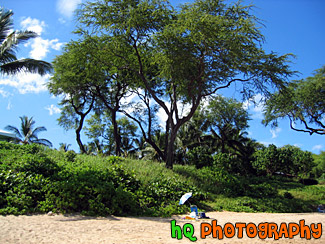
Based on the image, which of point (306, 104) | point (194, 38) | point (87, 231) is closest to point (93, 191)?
point (87, 231)

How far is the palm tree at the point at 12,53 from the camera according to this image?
14688 millimetres

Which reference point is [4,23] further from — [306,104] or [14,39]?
[306,104]

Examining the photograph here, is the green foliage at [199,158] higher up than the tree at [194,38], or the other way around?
the tree at [194,38]

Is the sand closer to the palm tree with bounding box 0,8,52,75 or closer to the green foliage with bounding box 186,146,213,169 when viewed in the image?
the palm tree with bounding box 0,8,52,75

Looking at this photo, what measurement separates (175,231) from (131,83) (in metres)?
17.1

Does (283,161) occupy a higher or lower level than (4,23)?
lower

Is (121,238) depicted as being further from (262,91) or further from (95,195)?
(262,91)

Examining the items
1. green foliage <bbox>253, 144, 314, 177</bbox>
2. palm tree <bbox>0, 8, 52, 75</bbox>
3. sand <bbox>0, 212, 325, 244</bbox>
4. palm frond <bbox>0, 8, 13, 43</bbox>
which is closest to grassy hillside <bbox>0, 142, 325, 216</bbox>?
sand <bbox>0, 212, 325, 244</bbox>

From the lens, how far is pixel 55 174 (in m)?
9.26

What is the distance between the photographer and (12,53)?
15156 mm

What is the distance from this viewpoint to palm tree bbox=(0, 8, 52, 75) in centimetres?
1469

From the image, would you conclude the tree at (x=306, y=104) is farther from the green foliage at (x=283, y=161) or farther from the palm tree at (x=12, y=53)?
the palm tree at (x=12, y=53)

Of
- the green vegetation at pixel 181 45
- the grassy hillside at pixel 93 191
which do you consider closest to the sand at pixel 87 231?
the grassy hillside at pixel 93 191

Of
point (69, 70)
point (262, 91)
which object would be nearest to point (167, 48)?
point (262, 91)
